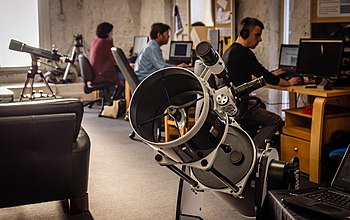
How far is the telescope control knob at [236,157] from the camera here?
2225 mm

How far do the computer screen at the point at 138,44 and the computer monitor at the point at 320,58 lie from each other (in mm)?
3710

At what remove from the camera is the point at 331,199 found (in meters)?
1.85

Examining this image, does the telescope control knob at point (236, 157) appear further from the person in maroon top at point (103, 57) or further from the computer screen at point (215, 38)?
the person in maroon top at point (103, 57)

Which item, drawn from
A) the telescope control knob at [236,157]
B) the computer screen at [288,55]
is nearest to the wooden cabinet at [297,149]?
the computer screen at [288,55]

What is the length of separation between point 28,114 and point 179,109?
1297 millimetres

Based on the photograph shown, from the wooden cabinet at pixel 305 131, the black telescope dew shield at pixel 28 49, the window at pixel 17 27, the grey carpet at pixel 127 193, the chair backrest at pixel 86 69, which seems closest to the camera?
the grey carpet at pixel 127 193

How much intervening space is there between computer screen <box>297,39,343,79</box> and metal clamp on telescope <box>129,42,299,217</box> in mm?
1836

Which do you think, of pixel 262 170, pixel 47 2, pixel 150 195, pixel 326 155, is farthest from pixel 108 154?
pixel 47 2

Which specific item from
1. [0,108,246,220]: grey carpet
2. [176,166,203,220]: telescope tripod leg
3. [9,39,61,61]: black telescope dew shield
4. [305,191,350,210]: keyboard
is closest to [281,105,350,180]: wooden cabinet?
[0,108,246,220]: grey carpet

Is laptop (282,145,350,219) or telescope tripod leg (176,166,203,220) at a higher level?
laptop (282,145,350,219)

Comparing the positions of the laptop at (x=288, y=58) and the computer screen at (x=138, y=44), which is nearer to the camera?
the laptop at (x=288, y=58)

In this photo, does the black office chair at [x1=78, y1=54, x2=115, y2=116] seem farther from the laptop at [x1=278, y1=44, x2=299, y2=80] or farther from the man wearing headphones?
the man wearing headphones

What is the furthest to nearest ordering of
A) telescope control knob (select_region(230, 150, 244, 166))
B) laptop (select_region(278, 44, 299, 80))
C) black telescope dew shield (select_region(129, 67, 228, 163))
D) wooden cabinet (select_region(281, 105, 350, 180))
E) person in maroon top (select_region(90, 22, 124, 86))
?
person in maroon top (select_region(90, 22, 124, 86)) → laptop (select_region(278, 44, 299, 80)) → wooden cabinet (select_region(281, 105, 350, 180)) → telescope control knob (select_region(230, 150, 244, 166)) → black telescope dew shield (select_region(129, 67, 228, 163))

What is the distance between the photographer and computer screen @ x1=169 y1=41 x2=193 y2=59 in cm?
643
